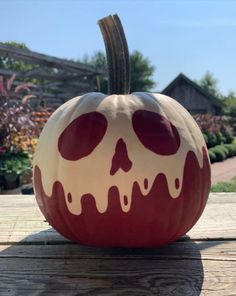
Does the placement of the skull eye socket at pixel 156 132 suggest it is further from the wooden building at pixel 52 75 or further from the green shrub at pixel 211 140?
the green shrub at pixel 211 140

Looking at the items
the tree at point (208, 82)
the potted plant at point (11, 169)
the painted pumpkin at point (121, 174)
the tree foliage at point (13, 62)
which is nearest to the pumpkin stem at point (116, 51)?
the painted pumpkin at point (121, 174)

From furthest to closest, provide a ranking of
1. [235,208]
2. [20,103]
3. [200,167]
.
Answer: [20,103] → [235,208] → [200,167]

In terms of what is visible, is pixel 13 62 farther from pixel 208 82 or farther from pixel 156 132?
pixel 208 82

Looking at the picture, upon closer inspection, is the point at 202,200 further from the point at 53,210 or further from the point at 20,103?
the point at 20,103

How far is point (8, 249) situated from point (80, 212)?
28cm

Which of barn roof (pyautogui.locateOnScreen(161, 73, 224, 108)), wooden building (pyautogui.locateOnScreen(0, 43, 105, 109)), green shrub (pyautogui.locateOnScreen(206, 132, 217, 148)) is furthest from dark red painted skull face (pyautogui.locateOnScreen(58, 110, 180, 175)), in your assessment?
barn roof (pyautogui.locateOnScreen(161, 73, 224, 108))

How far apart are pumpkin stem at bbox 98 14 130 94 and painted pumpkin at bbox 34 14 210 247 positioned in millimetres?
96

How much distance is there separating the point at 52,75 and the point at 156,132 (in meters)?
11.9

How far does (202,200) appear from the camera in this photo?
1.17 m

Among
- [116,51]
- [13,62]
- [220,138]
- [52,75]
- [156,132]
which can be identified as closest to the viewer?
[156,132]

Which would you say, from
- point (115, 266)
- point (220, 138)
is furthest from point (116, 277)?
point (220, 138)

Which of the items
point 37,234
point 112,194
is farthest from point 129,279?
point 37,234

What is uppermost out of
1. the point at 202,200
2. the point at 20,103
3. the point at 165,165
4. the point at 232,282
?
the point at 20,103

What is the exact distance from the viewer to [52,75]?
1264 centimetres
